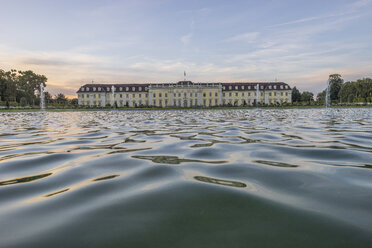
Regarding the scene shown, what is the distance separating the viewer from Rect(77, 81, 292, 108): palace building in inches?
3152

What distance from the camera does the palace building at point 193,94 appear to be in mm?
80062

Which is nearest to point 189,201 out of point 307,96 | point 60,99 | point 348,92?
point 348,92

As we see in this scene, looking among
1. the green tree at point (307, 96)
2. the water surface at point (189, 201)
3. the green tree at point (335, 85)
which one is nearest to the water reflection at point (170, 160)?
the water surface at point (189, 201)

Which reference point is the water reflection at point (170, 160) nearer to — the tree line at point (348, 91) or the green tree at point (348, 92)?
the tree line at point (348, 91)

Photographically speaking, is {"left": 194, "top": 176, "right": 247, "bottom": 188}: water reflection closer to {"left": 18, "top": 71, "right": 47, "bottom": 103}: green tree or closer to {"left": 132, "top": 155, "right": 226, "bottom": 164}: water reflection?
{"left": 132, "top": 155, "right": 226, "bottom": 164}: water reflection

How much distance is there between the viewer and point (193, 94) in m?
79.5

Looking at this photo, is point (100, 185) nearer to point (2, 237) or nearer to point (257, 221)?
point (2, 237)

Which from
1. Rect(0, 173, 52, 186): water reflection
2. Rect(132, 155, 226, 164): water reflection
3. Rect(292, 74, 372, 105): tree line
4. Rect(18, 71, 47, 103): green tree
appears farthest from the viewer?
Rect(18, 71, 47, 103): green tree

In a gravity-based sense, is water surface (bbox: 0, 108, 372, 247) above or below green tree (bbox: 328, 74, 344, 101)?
below

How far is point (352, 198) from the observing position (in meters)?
1.77

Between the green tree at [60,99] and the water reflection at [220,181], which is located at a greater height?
the green tree at [60,99]

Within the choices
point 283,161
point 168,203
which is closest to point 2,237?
point 168,203

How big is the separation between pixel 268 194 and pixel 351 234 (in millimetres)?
682

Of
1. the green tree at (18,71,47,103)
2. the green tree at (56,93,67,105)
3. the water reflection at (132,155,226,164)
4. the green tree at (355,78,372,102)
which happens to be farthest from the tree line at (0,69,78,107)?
the green tree at (355,78,372,102)
